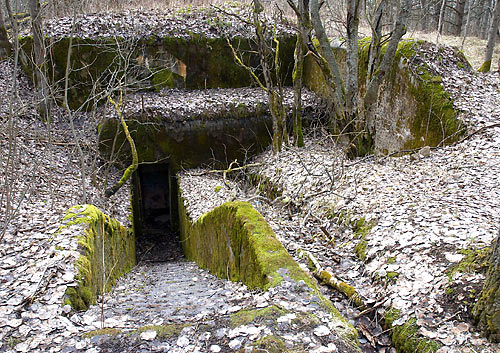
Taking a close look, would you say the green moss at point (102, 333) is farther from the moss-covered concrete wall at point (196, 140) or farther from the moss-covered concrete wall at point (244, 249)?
the moss-covered concrete wall at point (196, 140)

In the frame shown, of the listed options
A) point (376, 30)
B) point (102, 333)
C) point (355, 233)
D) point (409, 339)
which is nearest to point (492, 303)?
point (409, 339)

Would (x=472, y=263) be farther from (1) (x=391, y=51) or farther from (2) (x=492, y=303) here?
(1) (x=391, y=51)

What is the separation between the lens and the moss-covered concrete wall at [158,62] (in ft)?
40.5

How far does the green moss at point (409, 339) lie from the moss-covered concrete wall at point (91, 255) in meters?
2.64

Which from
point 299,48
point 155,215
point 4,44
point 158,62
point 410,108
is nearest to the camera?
point 299,48

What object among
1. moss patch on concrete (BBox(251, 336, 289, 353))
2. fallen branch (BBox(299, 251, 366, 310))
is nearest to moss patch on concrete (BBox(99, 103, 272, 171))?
fallen branch (BBox(299, 251, 366, 310))

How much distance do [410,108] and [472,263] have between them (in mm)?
5799

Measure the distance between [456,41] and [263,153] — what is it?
10.9 m

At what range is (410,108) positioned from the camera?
8.38 meters

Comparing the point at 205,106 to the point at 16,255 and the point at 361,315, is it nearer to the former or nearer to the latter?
the point at 16,255

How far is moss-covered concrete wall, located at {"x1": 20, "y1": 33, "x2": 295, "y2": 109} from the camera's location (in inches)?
487

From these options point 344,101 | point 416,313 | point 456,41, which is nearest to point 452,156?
point 344,101

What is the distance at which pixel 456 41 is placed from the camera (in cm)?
1585

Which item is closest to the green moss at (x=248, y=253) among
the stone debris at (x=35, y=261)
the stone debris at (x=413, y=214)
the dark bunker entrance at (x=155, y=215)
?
the stone debris at (x=413, y=214)
